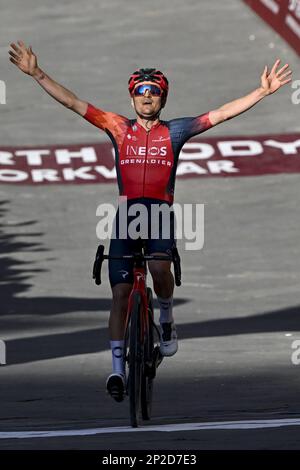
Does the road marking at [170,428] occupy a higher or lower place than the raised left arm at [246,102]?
lower

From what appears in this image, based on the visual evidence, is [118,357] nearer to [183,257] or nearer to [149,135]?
[149,135]

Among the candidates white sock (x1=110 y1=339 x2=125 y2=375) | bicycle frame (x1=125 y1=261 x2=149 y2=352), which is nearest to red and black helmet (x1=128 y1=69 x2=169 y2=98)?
bicycle frame (x1=125 y1=261 x2=149 y2=352)

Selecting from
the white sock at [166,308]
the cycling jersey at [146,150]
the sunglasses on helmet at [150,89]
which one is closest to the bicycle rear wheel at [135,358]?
the white sock at [166,308]

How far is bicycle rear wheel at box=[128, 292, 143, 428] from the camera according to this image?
31.5 ft

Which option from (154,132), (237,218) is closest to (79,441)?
(154,132)

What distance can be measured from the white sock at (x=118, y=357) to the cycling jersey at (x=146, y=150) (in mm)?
955

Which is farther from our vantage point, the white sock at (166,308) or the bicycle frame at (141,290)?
the white sock at (166,308)

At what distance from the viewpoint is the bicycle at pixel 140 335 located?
977cm

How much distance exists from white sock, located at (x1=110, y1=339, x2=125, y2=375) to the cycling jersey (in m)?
0.96

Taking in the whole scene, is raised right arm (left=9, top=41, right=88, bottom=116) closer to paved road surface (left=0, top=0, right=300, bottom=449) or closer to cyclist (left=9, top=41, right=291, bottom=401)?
cyclist (left=9, top=41, right=291, bottom=401)

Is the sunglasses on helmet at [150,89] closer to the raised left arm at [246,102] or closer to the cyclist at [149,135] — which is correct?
the cyclist at [149,135]

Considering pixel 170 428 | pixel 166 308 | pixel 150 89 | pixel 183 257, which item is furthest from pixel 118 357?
pixel 183 257

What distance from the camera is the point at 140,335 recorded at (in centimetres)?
993
